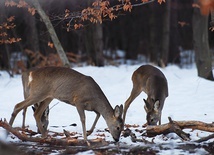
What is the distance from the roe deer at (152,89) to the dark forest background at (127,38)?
8.51 m

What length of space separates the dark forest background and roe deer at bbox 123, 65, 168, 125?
27.9 feet

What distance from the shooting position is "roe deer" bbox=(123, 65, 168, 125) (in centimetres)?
978

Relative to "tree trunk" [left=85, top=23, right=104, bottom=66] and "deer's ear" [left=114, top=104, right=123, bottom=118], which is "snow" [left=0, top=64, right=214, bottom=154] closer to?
"deer's ear" [left=114, top=104, right=123, bottom=118]

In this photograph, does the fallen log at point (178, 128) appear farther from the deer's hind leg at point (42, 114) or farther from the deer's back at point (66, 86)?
the deer's hind leg at point (42, 114)

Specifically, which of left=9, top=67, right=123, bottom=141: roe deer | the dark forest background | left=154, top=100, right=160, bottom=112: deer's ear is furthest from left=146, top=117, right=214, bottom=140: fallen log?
the dark forest background

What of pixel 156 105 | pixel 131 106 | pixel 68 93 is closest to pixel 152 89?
pixel 156 105

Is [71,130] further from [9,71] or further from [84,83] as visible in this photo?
[9,71]

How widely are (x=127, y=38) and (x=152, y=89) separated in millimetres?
21386

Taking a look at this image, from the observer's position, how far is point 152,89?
10375 millimetres

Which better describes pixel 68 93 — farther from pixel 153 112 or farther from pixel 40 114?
pixel 153 112

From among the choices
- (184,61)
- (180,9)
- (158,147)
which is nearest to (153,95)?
(158,147)

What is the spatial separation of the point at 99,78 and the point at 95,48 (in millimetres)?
3855

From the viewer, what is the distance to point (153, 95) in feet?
33.3

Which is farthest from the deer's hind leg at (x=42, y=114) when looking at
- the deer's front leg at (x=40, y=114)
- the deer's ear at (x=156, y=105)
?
the deer's ear at (x=156, y=105)
